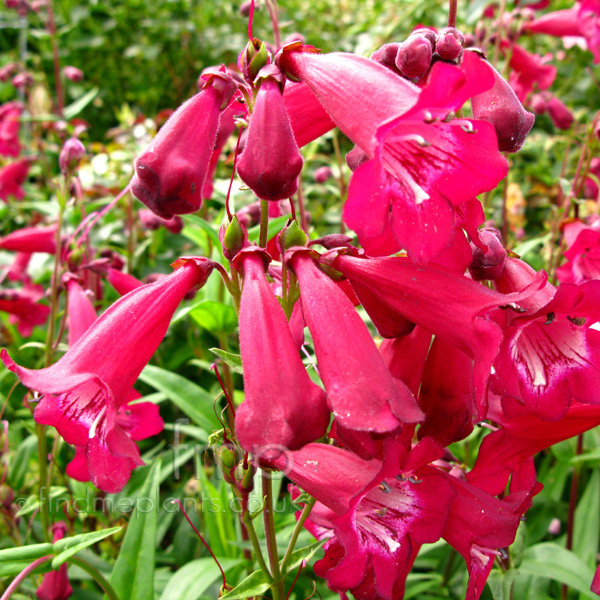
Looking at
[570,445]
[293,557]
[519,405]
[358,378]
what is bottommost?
[570,445]

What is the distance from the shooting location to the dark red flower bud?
0.82m

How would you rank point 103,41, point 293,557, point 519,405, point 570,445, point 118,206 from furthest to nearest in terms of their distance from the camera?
point 103,41 → point 118,206 → point 570,445 → point 293,557 → point 519,405

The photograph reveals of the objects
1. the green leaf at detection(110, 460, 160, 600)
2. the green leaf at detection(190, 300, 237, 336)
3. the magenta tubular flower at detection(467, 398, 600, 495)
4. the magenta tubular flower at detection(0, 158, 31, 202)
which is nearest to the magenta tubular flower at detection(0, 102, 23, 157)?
the magenta tubular flower at detection(0, 158, 31, 202)

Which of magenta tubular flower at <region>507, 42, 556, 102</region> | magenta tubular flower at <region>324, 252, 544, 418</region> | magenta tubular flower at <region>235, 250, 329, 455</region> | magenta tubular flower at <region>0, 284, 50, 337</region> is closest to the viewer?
magenta tubular flower at <region>235, 250, 329, 455</region>

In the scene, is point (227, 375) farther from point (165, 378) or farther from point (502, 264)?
point (502, 264)

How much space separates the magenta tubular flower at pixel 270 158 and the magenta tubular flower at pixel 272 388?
0.14 m

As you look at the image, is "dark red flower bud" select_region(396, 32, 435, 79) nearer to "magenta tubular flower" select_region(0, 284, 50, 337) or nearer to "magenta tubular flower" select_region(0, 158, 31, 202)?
"magenta tubular flower" select_region(0, 284, 50, 337)

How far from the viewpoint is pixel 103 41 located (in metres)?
4.80

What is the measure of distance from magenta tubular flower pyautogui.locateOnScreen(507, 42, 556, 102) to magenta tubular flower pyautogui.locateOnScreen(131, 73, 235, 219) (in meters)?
1.64

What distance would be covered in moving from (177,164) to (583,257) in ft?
3.64

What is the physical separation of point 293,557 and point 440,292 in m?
0.51

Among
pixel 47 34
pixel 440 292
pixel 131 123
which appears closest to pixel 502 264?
pixel 440 292

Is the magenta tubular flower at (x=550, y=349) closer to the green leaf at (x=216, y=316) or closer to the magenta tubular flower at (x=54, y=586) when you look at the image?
the green leaf at (x=216, y=316)

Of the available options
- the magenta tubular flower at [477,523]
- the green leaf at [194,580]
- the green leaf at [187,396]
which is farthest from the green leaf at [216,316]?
the magenta tubular flower at [477,523]
